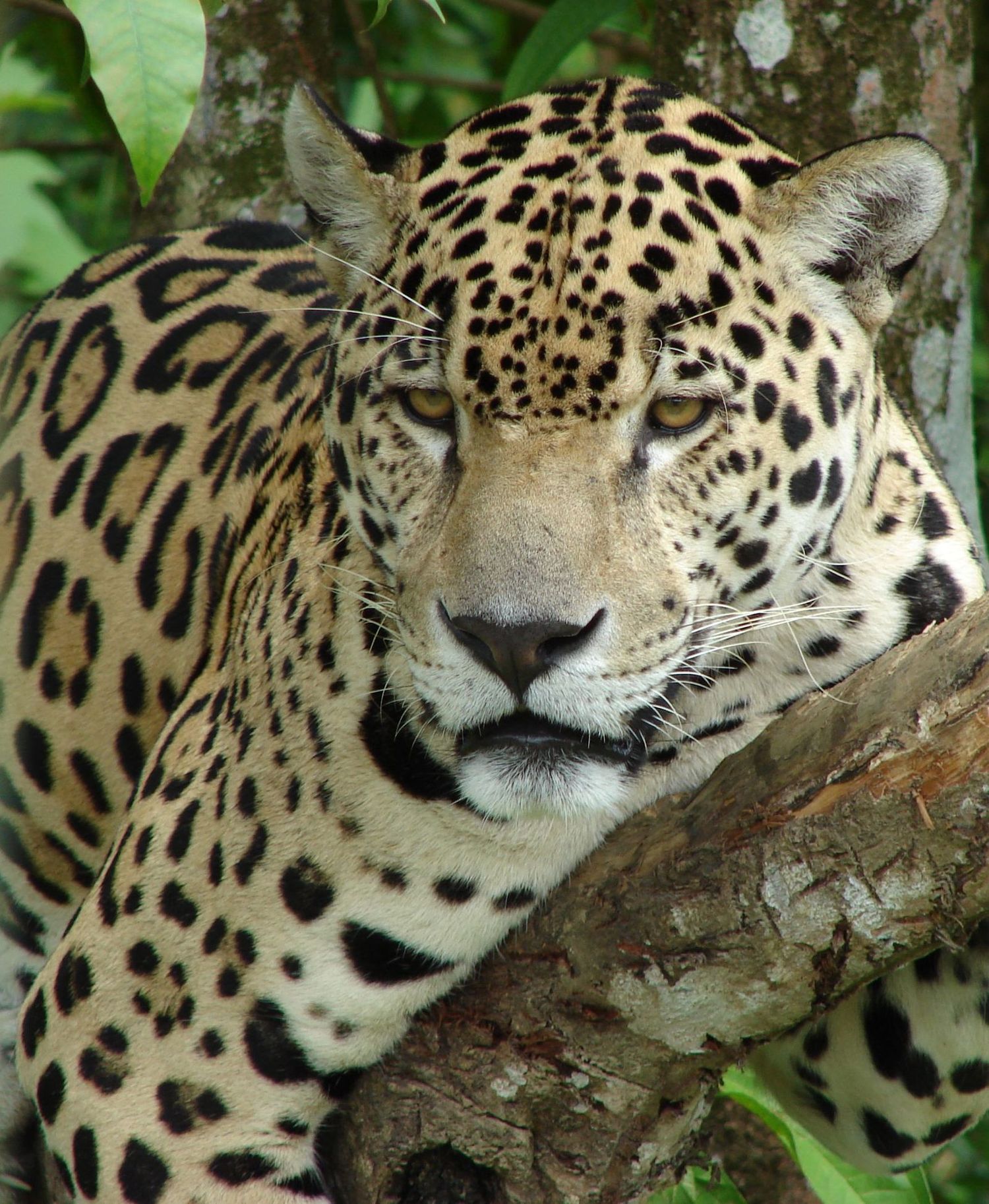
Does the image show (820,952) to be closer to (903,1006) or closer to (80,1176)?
(903,1006)

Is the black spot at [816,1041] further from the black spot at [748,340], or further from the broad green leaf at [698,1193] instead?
the black spot at [748,340]

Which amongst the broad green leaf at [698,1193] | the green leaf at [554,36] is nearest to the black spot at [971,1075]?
the broad green leaf at [698,1193]

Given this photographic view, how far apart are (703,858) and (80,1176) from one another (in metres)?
1.62

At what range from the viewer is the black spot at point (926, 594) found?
327 cm

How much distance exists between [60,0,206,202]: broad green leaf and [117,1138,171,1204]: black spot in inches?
80.1

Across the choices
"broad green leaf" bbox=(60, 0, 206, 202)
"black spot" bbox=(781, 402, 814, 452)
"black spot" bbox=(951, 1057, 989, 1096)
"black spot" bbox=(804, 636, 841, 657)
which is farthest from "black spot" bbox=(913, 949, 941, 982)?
"broad green leaf" bbox=(60, 0, 206, 202)

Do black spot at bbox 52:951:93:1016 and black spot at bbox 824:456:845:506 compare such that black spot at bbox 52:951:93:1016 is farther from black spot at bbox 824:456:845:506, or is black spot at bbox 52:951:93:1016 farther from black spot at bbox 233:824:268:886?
black spot at bbox 824:456:845:506

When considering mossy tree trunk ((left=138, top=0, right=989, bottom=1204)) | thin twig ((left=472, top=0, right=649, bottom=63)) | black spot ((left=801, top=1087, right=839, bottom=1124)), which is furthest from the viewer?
thin twig ((left=472, top=0, right=649, bottom=63))

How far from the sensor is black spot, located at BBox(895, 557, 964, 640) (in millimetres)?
3270

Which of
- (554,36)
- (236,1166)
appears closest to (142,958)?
(236,1166)

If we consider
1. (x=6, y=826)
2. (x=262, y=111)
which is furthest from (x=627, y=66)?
(x=6, y=826)

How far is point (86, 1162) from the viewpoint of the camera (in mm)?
3486

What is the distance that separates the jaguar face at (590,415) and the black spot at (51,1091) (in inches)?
49.2

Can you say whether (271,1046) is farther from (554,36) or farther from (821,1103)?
(554,36)
